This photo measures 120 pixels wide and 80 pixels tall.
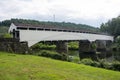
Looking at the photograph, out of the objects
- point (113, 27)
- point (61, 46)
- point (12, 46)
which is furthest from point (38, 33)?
point (113, 27)

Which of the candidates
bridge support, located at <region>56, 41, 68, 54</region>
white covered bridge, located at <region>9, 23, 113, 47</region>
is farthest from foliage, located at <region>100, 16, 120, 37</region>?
bridge support, located at <region>56, 41, 68, 54</region>

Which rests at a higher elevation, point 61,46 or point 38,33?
point 38,33

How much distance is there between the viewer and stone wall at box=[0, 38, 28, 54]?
26094mm

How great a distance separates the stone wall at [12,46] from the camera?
85.6 ft

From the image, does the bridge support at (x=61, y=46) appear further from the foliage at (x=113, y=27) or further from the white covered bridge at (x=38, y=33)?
the foliage at (x=113, y=27)

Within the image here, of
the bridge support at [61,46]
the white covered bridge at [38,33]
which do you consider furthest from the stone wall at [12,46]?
the bridge support at [61,46]

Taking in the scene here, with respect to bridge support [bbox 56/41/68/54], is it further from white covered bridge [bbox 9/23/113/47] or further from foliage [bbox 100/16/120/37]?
foliage [bbox 100/16/120/37]

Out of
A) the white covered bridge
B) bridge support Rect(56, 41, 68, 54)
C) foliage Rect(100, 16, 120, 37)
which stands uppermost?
foliage Rect(100, 16, 120, 37)

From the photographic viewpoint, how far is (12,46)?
87.9 ft

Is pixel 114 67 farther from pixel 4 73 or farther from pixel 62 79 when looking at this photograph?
pixel 4 73

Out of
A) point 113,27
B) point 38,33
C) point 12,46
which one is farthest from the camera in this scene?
point 113,27

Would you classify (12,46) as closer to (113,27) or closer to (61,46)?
(61,46)

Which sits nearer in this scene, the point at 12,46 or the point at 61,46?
the point at 12,46

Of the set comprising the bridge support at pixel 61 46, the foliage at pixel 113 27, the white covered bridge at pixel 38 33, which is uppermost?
the foliage at pixel 113 27
